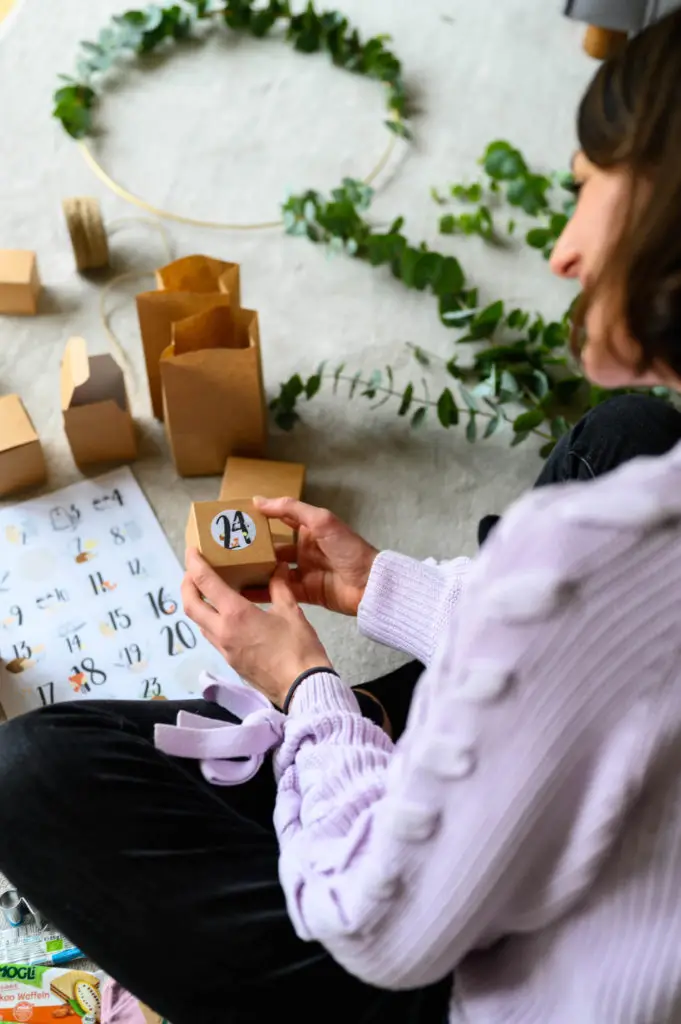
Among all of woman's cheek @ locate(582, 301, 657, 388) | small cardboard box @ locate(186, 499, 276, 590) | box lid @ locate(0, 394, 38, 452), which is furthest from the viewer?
box lid @ locate(0, 394, 38, 452)

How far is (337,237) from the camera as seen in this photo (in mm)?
1589

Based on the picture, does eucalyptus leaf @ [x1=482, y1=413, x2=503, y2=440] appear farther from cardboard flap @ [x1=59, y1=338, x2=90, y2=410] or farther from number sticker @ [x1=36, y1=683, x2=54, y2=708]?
number sticker @ [x1=36, y1=683, x2=54, y2=708]

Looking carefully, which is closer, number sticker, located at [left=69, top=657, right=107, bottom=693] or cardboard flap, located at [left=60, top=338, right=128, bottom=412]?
number sticker, located at [left=69, top=657, right=107, bottom=693]

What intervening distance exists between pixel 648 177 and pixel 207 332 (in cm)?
77

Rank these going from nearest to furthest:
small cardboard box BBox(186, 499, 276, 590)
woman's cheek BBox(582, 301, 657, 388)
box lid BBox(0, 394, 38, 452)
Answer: woman's cheek BBox(582, 301, 657, 388) → small cardboard box BBox(186, 499, 276, 590) → box lid BBox(0, 394, 38, 452)

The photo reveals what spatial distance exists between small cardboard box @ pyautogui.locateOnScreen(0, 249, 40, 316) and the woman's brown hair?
1056 millimetres

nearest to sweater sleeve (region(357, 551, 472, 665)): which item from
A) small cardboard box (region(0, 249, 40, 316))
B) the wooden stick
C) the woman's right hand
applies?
the woman's right hand

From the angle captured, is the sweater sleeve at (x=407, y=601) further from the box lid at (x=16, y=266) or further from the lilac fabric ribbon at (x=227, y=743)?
the box lid at (x=16, y=266)

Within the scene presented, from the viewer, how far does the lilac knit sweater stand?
45 cm

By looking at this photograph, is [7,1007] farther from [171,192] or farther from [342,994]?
[171,192]

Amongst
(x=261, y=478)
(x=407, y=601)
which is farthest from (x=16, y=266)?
(x=407, y=601)

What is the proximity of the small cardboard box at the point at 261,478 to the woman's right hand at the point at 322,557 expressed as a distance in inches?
7.9

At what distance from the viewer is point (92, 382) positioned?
4.04 feet

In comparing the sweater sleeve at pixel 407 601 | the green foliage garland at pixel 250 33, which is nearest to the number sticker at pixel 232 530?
the sweater sleeve at pixel 407 601
